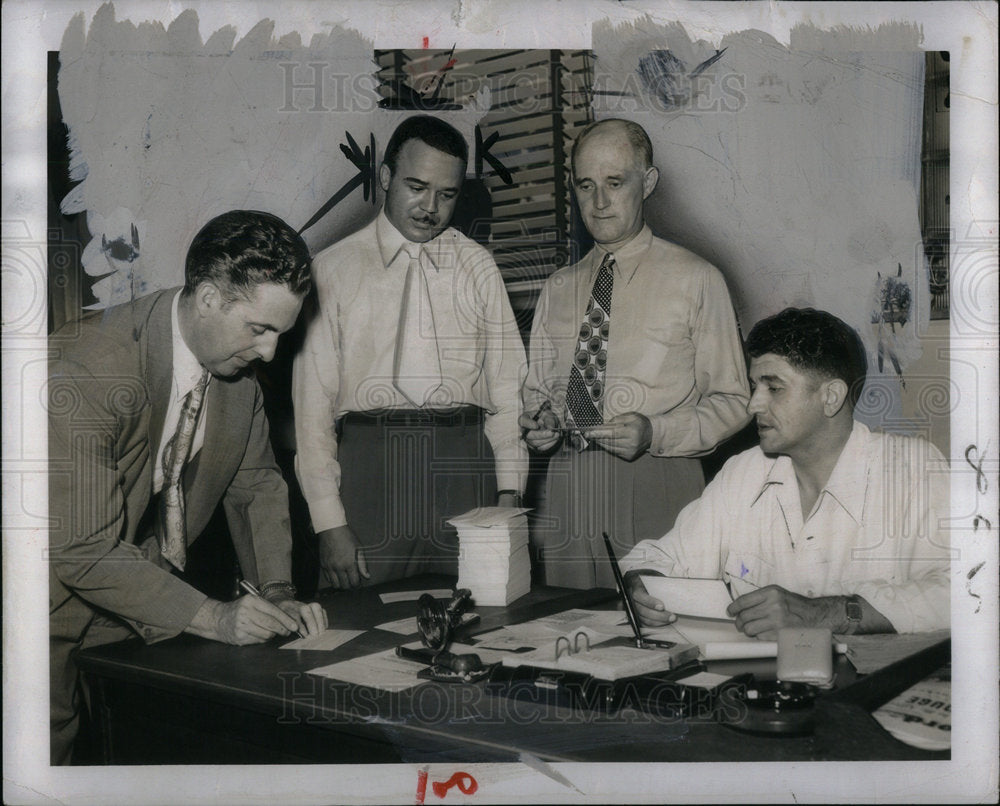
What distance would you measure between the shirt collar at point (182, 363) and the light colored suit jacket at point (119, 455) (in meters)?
0.02

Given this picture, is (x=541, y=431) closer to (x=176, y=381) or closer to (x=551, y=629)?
(x=551, y=629)

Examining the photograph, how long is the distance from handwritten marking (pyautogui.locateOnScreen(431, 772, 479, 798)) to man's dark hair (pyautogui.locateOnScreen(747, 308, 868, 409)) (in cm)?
155

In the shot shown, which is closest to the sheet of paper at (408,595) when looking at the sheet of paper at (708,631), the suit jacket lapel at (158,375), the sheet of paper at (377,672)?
the sheet of paper at (377,672)

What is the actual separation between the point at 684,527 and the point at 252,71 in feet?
6.50

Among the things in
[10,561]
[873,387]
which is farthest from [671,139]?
[10,561]

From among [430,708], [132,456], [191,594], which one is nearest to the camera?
[430,708]

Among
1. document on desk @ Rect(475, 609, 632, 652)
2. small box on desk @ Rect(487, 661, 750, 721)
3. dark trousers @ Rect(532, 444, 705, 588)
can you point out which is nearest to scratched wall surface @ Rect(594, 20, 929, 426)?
dark trousers @ Rect(532, 444, 705, 588)

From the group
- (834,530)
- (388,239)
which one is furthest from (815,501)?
(388,239)

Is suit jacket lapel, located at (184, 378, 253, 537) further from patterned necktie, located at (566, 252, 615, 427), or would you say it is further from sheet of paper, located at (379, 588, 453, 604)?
patterned necktie, located at (566, 252, 615, 427)

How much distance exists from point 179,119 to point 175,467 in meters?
1.09

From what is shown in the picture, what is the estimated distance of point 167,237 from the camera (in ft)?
10.2

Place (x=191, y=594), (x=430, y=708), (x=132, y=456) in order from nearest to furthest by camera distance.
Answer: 1. (x=430, y=708)
2. (x=191, y=594)
3. (x=132, y=456)

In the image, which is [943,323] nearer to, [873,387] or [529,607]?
[873,387]

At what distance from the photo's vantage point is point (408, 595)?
3.09m
